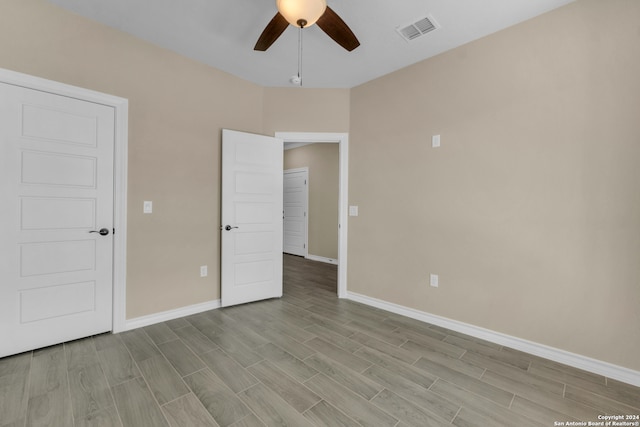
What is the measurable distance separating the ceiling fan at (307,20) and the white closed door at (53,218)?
1.71 metres

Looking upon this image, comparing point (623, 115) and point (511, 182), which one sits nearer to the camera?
point (623, 115)

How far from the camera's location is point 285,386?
1.88 metres

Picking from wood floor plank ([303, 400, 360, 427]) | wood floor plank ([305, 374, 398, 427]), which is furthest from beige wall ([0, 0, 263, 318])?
wood floor plank ([303, 400, 360, 427])

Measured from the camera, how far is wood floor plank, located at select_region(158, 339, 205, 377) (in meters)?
2.07

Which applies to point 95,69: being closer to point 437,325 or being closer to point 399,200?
point 399,200

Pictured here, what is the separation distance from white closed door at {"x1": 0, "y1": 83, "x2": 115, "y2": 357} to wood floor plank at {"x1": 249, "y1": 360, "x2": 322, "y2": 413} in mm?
1632

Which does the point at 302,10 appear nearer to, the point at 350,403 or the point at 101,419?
the point at 350,403

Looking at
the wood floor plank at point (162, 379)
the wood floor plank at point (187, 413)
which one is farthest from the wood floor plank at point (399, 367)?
the wood floor plank at point (162, 379)

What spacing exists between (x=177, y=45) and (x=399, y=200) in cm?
285

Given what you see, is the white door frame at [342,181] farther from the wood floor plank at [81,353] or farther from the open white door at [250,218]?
the wood floor plank at [81,353]

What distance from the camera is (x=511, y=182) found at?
2.49m

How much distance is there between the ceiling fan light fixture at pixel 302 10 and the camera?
168 centimetres

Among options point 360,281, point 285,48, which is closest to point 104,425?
point 360,281

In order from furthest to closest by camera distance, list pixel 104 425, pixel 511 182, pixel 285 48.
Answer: pixel 285 48 < pixel 511 182 < pixel 104 425
